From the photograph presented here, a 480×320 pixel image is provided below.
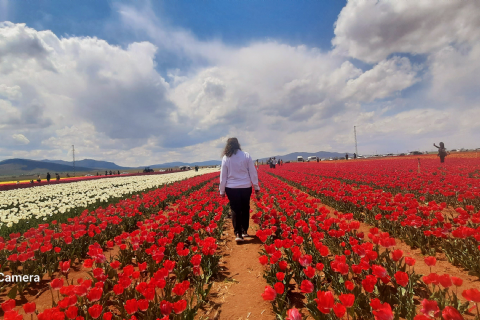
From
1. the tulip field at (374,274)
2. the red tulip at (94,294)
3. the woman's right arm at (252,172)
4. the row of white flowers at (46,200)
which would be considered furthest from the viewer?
the row of white flowers at (46,200)

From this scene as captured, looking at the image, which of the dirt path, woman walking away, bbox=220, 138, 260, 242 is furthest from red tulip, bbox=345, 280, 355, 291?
woman walking away, bbox=220, 138, 260, 242

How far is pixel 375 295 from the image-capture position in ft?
10.1

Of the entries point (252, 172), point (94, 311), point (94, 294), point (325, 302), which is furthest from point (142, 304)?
point (252, 172)

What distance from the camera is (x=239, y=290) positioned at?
149 inches

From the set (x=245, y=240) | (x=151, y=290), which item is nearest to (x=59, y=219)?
(x=245, y=240)

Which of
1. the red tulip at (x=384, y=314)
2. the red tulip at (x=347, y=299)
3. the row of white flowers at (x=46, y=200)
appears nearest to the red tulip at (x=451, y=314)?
the red tulip at (x=384, y=314)

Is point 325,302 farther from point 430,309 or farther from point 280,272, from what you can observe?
point 430,309

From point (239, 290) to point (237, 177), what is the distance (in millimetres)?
2663

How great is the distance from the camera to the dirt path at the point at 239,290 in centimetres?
316

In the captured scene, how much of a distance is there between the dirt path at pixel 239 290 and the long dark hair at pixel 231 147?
2416mm

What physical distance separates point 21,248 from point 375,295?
6.04m

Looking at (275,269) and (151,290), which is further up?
(151,290)

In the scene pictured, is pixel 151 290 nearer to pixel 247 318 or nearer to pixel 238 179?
pixel 247 318

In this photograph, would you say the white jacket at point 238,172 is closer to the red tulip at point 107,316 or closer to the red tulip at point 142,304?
the red tulip at point 142,304
